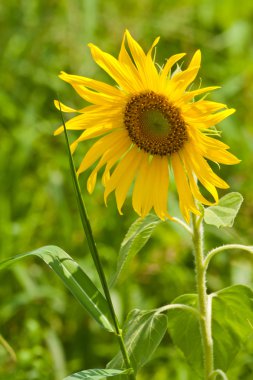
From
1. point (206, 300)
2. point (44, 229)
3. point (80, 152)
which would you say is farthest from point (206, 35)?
point (206, 300)

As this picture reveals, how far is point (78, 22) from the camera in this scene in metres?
3.41

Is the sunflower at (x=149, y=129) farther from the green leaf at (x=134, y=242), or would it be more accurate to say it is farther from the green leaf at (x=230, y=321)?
the green leaf at (x=230, y=321)

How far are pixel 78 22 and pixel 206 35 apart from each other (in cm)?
88

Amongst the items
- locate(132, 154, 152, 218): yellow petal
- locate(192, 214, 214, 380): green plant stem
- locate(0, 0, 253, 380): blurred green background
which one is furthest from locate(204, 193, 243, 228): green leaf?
locate(0, 0, 253, 380): blurred green background

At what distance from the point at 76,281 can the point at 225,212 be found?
1.12 feet

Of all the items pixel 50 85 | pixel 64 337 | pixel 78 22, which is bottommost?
pixel 64 337

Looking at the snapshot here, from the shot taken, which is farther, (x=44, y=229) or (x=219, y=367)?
(x=44, y=229)

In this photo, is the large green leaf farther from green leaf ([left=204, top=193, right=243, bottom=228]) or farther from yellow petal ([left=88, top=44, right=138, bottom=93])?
yellow petal ([left=88, top=44, right=138, bottom=93])

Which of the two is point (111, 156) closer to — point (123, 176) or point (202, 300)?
point (123, 176)

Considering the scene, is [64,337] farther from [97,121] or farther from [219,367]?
[97,121]

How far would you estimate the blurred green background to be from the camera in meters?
2.71

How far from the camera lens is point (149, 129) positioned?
1879 millimetres

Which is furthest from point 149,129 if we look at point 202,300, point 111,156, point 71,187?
point 71,187

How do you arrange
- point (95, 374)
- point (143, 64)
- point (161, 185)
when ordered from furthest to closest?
point (161, 185) → point (143, 64) → point (95, 374)
